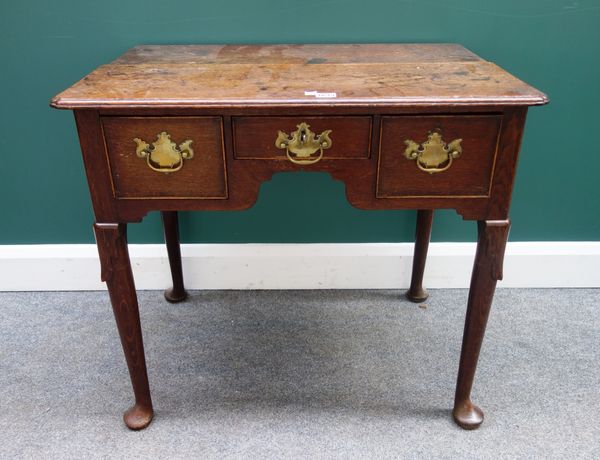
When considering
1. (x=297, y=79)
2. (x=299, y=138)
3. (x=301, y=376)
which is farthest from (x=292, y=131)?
(x=301, y=376)

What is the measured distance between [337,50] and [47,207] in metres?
0.98

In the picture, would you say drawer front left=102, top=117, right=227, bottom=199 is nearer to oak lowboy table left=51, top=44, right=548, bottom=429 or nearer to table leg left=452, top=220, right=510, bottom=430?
oak lowboy table left=51, top=44, right=548, bottom=429

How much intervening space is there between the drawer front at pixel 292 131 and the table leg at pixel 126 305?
0.31 meters

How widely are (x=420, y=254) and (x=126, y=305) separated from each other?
0.87m

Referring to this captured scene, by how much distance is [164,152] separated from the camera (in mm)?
998

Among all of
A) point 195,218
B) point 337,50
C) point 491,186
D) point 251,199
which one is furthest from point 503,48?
point 195,218

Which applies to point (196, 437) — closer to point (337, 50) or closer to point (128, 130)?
point (128, 130)

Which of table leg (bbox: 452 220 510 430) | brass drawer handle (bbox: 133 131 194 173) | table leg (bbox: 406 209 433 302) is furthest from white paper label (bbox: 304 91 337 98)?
table leg (bbox: 406 209 433 302)

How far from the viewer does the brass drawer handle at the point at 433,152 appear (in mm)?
989

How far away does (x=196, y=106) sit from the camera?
95 cm

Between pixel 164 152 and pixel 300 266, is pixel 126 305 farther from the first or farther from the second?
pixel 300 266

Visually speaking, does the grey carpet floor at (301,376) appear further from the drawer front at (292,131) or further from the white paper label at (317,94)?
the white paper label at (317,94)

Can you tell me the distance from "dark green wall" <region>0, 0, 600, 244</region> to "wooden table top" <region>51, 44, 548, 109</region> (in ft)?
0.37

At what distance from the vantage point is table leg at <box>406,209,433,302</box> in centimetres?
155
